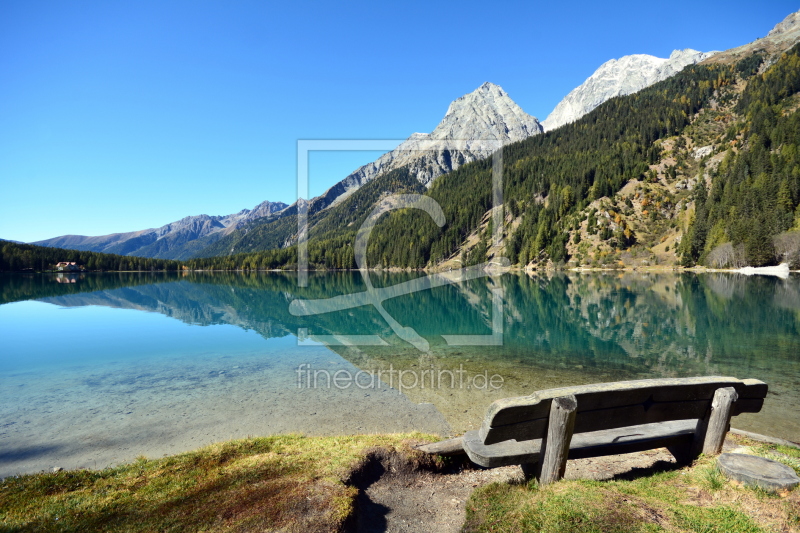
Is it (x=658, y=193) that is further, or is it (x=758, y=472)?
(x=658, y=193)

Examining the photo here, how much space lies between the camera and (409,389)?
49.6 ft

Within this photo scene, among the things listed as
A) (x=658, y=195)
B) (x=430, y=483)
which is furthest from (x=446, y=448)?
(x=658, y=195)

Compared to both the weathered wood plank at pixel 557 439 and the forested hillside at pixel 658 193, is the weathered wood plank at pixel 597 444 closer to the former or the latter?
the weathered wood plank at pixel 557 439

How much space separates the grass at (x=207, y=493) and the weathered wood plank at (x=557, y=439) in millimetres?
2734

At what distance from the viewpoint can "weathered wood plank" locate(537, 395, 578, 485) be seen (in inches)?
182

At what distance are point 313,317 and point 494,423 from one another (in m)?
36.7

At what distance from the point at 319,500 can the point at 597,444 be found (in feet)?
13.4

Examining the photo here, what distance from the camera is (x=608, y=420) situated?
492 centimetres

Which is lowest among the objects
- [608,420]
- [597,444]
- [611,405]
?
[597,444]

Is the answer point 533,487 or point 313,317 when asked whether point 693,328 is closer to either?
point 533,487

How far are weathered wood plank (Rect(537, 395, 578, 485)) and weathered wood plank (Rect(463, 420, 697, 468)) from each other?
0.22m

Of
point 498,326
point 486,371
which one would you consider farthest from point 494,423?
point 498,326

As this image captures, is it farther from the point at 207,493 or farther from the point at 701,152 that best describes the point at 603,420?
the point at 701,152

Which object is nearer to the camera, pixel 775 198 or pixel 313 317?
pixel 313 317
